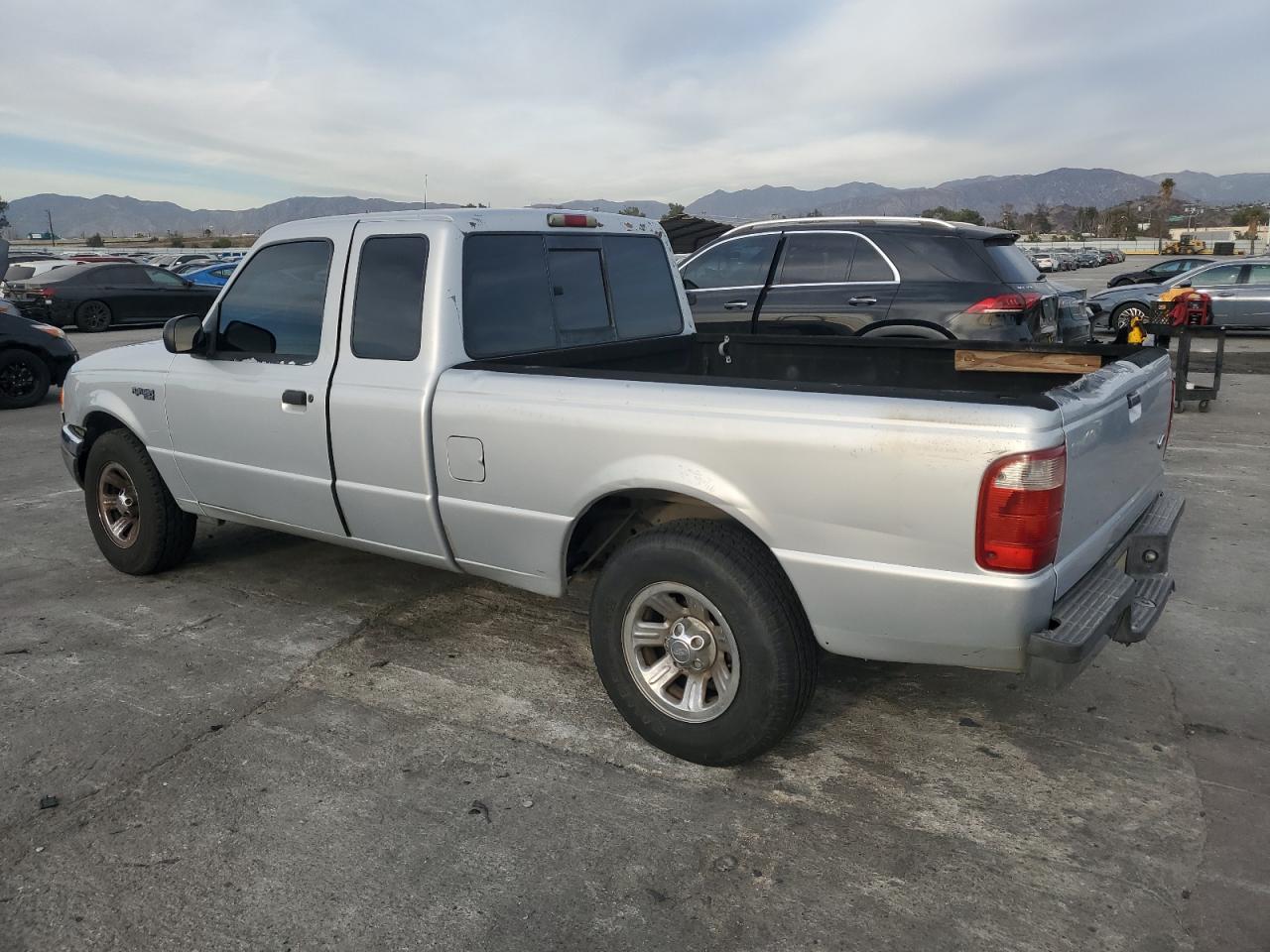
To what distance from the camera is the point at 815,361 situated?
15.8 ft

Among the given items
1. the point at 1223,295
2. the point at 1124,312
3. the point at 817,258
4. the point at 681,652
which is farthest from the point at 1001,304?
the point at 1223,295

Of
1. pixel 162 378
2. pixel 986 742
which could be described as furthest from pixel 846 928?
pixel 162 378

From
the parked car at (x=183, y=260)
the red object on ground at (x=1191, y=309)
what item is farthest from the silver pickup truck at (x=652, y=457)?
the parked car at (x=183, y=260)

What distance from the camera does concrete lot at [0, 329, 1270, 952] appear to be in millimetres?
2562

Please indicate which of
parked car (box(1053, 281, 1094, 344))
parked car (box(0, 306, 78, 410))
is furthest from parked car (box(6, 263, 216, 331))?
parked car (box(1053, 281, 1094, 344))

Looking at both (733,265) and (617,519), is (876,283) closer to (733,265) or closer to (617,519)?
(733,265)

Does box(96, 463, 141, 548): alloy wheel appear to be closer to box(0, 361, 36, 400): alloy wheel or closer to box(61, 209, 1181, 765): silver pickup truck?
box(61, 209, 1181, 765): silver pickup truck

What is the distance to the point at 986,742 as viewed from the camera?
345cm

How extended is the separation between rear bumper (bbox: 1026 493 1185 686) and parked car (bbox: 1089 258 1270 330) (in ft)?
53.8

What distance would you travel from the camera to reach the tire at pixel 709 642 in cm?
300

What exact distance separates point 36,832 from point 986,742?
3.14 meters

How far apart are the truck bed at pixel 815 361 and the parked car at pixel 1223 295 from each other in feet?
50.3

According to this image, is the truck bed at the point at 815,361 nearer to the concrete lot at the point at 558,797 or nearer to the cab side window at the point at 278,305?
the cab side window at the point at 278,305

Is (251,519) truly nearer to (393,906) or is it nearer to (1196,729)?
(393,906)
